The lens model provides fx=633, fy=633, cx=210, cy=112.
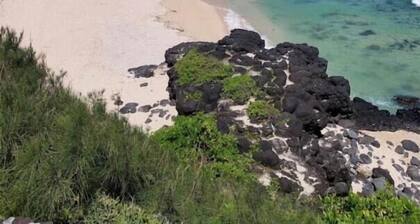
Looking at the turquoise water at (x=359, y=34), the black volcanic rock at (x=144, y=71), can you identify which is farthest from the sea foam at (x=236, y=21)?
the black volcanic rock at (x=144, y=71)

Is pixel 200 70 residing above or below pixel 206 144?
above

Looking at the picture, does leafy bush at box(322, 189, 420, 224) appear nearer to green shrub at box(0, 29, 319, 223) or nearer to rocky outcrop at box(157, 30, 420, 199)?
green shrub at box(0, 29, 319, 223)

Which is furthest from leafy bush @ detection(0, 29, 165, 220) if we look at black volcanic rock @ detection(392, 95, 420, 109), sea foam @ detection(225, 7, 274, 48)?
sea foam @ detection(225, 7, 274, 48)

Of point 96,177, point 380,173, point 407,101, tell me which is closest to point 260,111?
point 380,173

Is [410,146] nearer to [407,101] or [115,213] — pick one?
[407,101]

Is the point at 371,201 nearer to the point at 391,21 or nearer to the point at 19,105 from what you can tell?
the point at 19,105

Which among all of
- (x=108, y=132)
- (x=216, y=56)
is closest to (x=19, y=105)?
(x=108, y=132)

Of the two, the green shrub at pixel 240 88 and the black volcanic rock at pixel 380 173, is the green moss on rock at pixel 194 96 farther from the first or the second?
the black volcanic rock at pixel 380 173
